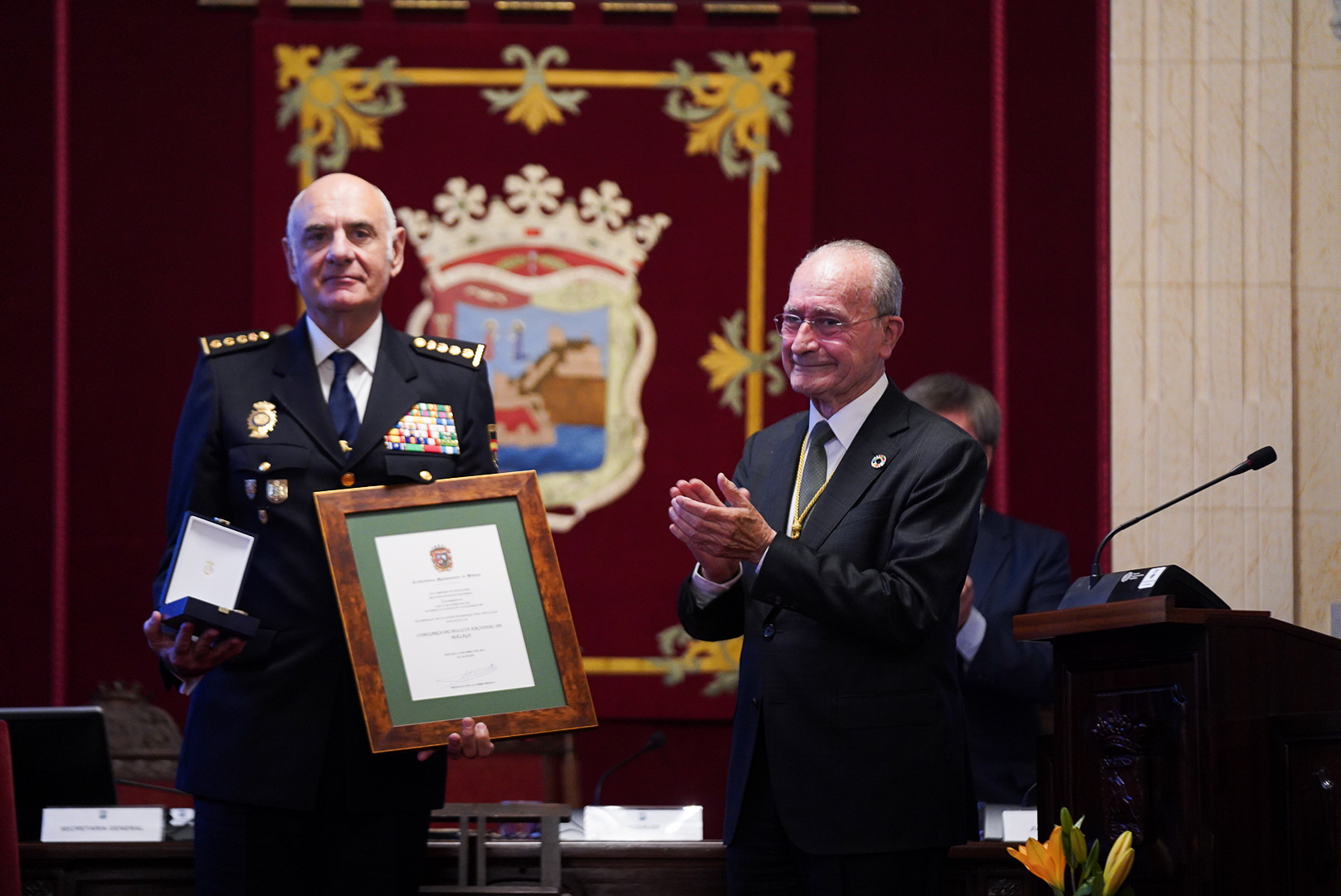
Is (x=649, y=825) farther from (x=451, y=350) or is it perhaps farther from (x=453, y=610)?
(x=451, y=350)

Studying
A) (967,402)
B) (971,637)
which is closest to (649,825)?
(971,637)

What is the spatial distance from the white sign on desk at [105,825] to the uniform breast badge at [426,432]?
97 centimetres

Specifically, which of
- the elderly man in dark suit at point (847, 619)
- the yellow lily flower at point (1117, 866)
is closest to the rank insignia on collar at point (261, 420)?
the elderly man in dark suit at point (847, 619)

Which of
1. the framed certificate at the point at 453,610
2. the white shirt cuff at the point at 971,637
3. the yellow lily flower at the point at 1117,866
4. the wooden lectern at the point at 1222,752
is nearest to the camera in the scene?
the yellow lily flower at the point at 1117,866

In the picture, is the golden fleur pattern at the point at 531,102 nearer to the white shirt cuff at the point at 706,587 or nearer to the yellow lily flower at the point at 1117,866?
the white shirt cuff at the point at 706,587

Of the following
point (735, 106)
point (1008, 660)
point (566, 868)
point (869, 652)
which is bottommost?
point (566, 868)

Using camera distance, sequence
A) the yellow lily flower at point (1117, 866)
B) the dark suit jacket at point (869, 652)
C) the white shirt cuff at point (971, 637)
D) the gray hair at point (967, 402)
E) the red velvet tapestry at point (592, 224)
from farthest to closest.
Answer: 1. the red velvet tapestry at point (592, 224)
2. the gray hair at point (967, 402)
3. the white shirt cuff at point (971, 637)
4. the dark suit jacket at point (869, 652)
5. the yellow lily flower at point (1117, 866)

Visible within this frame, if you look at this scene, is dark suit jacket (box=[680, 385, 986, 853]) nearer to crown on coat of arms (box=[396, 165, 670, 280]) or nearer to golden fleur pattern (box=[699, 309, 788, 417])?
golden fleur pattern (box=[699, 309, 788, 417])

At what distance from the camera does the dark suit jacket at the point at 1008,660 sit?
3.27 metres

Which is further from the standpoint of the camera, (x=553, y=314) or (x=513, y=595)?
(x=553, y=314)

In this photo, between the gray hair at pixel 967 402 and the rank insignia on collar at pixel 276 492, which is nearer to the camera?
the rank insignia on collar at pixel 276 492

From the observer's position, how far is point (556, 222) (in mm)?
4586

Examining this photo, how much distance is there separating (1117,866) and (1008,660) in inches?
54.1
